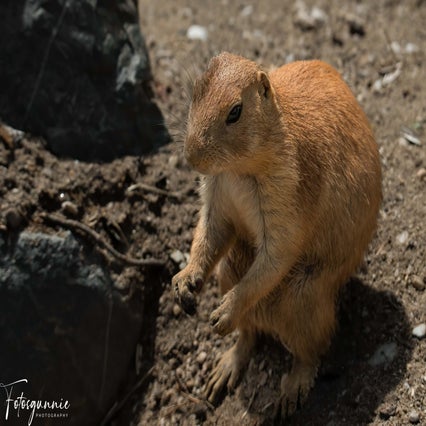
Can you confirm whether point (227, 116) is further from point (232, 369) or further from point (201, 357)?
point (201, 357)

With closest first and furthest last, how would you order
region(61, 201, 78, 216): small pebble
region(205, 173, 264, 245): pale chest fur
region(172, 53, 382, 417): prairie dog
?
region(172, 53, 382, 417): prairie dog
region(205, 173, 264, 245): pale chest fur
region(61, 201, 78, 216): small pebble

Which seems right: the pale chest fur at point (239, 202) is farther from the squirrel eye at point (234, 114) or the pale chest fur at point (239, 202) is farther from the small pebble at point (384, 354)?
the small pebble at point (384, 354)

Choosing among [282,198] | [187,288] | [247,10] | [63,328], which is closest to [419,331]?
[282,198]

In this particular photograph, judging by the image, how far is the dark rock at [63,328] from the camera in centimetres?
439

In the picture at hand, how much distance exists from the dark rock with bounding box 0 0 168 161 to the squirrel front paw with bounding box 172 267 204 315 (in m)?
1.31

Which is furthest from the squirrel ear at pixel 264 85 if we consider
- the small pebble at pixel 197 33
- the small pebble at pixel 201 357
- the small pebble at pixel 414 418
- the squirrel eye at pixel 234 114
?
the small pebble at pixel 197 33

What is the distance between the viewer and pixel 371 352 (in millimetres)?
4246

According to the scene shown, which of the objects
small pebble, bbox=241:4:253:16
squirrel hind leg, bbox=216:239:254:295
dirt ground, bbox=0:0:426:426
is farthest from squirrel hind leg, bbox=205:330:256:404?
small pebble, bbox=241:4:253:16

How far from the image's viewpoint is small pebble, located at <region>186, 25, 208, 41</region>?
6.19 m

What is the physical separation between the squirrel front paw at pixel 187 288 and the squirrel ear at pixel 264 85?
108 cm

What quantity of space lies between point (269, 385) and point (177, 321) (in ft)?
2.42

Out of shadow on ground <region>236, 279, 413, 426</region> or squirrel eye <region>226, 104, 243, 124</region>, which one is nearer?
squirrel eye <region>226, 104, 243, 124</region>

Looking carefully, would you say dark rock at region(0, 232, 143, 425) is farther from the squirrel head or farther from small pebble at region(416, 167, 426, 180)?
small pebble at region(416, 167, 426, 180)

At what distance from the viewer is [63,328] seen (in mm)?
4535
